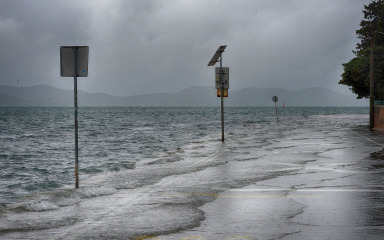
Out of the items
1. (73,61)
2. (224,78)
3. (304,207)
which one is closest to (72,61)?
(73,61)

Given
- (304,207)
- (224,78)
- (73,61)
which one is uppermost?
(224,78)

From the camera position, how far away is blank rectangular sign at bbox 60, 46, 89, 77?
9.66 meters

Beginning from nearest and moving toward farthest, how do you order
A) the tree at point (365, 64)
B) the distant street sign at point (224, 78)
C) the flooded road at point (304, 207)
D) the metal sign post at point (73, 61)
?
the flooded road at point (304, 207), the metal sign post at point (73, 61), the distant street sign at point (224, 78), the tree at point (365, 64)

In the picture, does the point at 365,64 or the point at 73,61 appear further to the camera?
the point at 365,64

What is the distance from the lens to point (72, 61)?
9.66 metres

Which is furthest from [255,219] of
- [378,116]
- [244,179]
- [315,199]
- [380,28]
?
[380,28]

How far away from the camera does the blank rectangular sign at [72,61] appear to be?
9.66 meters

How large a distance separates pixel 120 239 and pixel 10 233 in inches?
59.0

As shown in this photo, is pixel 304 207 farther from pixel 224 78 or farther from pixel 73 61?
pixel 224 78

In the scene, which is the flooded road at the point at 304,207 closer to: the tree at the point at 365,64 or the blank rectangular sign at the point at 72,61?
the blank rectangular sign at the point at 72,61

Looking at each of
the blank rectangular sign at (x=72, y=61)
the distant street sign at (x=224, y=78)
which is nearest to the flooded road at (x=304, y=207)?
the blank rectangular sign at (x=72, y=61)

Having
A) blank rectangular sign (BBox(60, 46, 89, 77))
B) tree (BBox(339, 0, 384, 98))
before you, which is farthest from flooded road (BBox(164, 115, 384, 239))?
tree (BBox(339, 0, 384, 98))

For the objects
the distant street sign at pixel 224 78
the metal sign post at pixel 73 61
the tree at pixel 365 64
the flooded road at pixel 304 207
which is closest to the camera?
the flooded road at pixel 304 207

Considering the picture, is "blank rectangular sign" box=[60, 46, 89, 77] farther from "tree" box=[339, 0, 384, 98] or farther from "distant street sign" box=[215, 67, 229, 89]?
"tree" box=[339, 0, 384, 98]
